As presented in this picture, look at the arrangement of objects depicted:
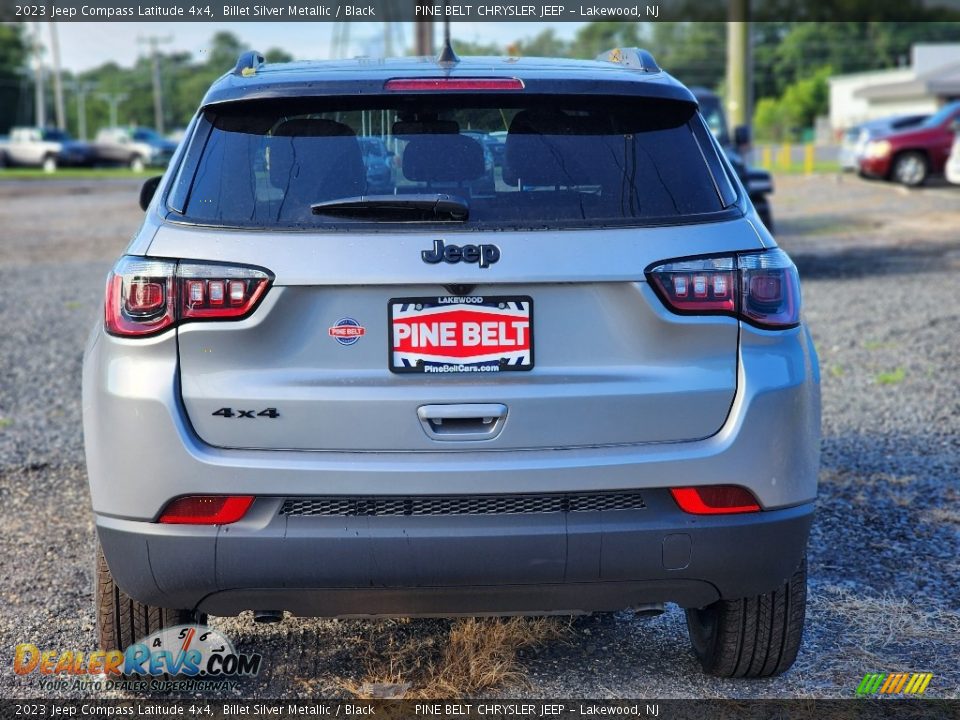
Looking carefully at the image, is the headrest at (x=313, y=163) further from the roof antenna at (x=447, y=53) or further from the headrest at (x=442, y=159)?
the roof antenna at (x=447, y=53)

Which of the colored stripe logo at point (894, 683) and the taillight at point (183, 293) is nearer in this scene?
the taillight at point (183, 293)

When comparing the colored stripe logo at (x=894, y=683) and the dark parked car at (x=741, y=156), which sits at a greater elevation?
the dark parked car at (x=741, y=156)

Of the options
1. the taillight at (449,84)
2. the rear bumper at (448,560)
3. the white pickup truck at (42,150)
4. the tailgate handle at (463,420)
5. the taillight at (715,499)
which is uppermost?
the taillight at (449,84)

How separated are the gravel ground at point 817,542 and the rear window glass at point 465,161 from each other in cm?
144

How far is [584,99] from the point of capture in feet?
10.0

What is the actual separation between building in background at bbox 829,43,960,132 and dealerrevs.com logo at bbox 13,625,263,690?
5815cm

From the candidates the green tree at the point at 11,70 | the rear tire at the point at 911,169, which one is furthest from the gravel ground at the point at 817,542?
the green tree at the point at 11,70

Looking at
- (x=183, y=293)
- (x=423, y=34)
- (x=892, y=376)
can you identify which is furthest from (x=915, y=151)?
(x=183, y=293)

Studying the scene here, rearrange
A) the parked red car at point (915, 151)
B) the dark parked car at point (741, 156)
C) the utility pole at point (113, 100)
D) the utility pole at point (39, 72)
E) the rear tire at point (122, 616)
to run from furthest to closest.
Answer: the utility pole at point (113, 100), the utility pole at point (39, 72), the parked red car at point (915, 151), the dark parked car at point (741, 156), the rear tire at point (122, 616)

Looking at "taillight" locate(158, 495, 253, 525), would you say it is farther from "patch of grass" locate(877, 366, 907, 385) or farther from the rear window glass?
"patch of grass" locate(877, 366, 907, 385)

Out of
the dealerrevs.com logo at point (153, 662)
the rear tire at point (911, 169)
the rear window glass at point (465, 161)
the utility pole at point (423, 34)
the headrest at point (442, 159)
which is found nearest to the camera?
the rear window glass at point (465, 161)

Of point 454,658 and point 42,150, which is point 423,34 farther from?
point 42,150

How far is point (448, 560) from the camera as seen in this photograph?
2.76 m

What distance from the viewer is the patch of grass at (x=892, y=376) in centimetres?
742
